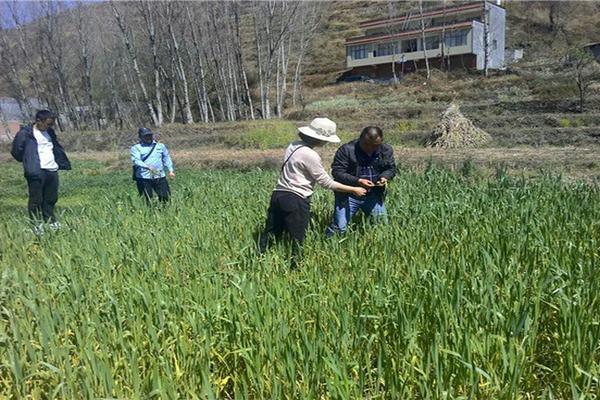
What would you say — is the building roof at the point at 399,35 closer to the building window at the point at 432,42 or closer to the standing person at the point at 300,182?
the building window at the point at 432,42

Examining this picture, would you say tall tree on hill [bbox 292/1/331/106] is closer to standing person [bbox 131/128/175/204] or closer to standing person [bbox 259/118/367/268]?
standing person [bbox 131/128/175/204]

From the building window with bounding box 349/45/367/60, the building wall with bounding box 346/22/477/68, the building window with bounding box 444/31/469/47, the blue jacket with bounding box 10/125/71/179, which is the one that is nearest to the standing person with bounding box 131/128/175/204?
the blue jacket with bounding box 10/125/71/179

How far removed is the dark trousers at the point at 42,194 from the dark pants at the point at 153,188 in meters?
0.98

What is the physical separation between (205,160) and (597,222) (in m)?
11.6

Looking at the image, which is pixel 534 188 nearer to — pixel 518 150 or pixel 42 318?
pixel 42 318

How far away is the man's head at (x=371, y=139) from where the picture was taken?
161 inches

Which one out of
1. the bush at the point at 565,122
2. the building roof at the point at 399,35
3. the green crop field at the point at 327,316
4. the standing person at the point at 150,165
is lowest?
the bush at the point at 565,122

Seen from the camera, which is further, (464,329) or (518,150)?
(518,150)

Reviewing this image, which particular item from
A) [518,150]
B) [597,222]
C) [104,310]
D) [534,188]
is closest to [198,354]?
[104,310]

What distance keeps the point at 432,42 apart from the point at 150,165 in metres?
34.0

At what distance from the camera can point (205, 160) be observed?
14.0 m

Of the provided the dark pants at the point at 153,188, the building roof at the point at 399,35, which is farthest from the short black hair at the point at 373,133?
the building roof at the point at 399,35

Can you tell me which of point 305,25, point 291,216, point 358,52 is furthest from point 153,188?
point 358,52

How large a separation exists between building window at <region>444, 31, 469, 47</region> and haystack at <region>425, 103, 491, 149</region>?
2232 centimetres
